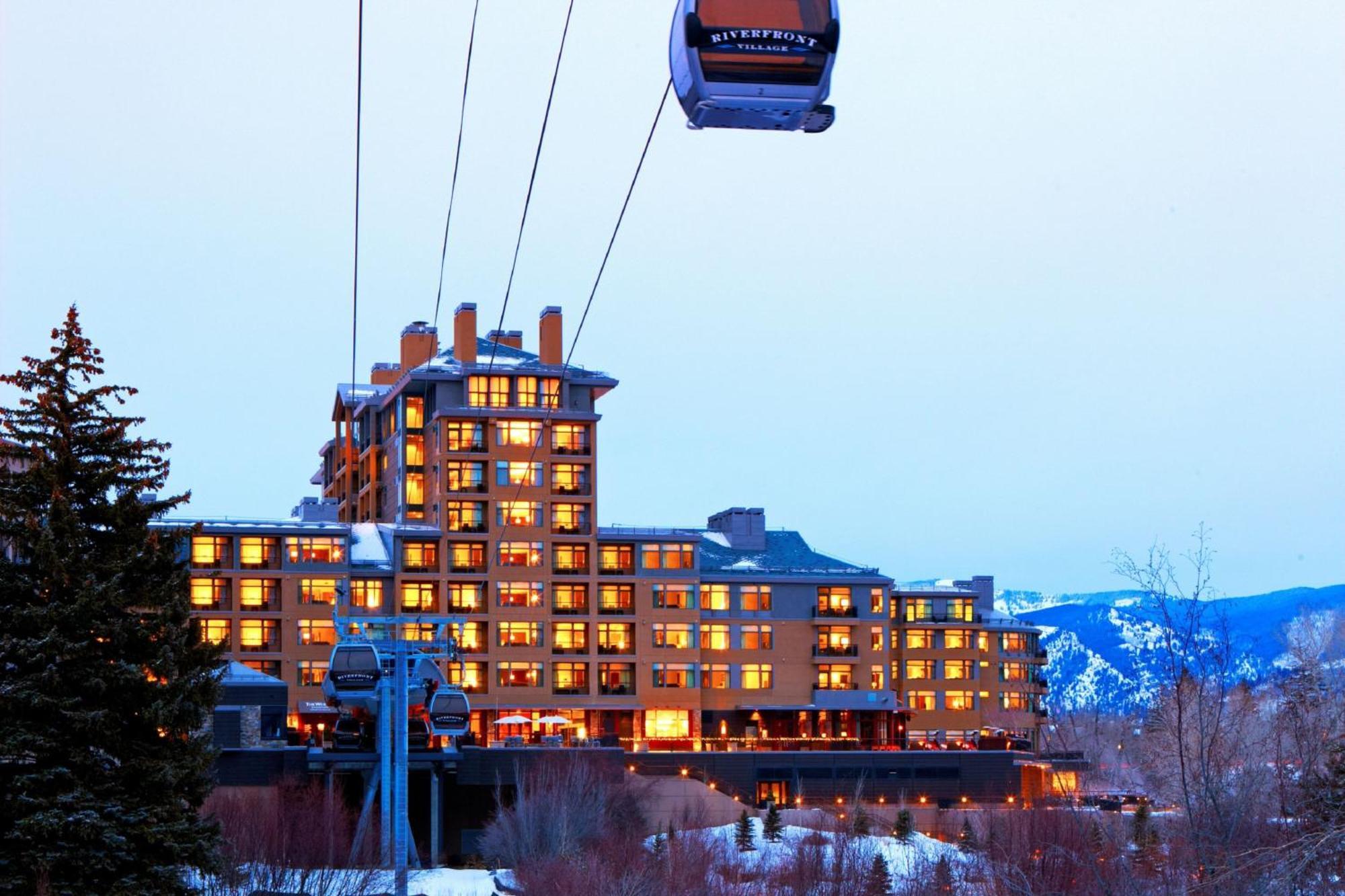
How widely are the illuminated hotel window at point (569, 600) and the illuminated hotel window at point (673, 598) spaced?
383 cm

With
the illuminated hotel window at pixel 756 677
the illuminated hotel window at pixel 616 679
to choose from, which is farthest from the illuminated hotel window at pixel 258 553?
the illuminated hotel window at pixel 756 677

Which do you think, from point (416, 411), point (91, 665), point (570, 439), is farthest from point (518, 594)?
point (91, 665)

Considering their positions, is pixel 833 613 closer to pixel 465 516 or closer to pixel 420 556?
pixel 465 516

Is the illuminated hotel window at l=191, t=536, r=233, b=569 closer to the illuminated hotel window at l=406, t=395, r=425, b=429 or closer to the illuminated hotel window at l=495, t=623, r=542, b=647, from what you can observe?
the illuminated hotel window at l=406, t=395, r=425, b=429

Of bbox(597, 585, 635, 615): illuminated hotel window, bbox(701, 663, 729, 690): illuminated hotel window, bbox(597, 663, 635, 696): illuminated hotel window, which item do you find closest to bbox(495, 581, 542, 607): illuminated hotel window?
bbox(597, 585, 635, 615): illuminated hotel window

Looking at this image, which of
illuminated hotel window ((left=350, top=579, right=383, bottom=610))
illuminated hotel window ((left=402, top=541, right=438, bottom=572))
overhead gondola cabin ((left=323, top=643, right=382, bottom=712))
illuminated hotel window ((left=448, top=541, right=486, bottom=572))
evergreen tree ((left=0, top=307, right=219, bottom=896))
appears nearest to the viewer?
evergreen tree ((left=0, top=307, right=219, bottom=896))

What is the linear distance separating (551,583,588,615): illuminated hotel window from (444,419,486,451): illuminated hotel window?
320 inches

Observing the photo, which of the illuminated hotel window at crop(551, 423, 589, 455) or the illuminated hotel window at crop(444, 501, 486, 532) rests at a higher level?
the illuminated hotel window at crop(551, 423, 589, 455)

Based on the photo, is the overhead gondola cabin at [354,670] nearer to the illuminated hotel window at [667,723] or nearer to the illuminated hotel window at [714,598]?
the illuminated hotel window at [667,723]

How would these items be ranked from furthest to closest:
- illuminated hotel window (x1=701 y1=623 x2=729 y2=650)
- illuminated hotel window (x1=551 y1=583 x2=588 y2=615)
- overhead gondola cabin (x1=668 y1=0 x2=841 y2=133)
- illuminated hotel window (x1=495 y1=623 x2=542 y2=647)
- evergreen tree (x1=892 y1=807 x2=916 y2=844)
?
illuminated hotel window (x1=701 y1=623 x2=729 y2=650) < illuminated hotel window (x1=551 y1=583 x2=588 y2=615) < illuminated hotel window (x1=495 y1=623 x2=542 y2=647) < evergreen tree (x1=892 y1=807 x2=916 y2=844) < overhead gondola cabin (x1=668 y1=0 x2=841 y2=133)

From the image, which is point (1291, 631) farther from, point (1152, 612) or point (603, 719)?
point (1152, 612)

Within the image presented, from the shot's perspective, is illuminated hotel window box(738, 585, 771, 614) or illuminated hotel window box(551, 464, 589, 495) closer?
illuminated hotel window box(551, 464, 589, 495)

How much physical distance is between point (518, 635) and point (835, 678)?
1786cm

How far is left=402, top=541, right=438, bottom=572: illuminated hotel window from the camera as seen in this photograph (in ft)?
301
